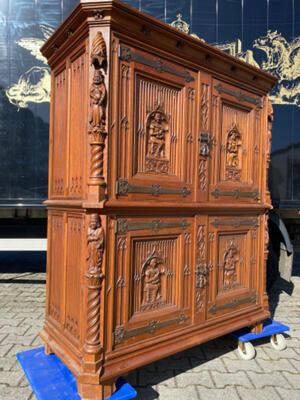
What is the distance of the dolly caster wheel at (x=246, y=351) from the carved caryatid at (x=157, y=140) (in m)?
1.94

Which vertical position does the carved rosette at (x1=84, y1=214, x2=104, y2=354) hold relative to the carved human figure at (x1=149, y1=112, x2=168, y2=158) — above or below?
below

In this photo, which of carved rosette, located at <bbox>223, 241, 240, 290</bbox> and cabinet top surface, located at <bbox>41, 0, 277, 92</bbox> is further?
carved rosette, located at <bbox>223, 241, 240, 290</bbox>

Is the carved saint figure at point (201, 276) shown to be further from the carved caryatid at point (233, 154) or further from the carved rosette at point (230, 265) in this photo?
the carved caryatid at point (233, 154)

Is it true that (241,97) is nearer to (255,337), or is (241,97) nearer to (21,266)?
(255,337)

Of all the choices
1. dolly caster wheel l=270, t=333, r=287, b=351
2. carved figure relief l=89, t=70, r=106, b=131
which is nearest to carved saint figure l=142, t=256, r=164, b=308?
carved figure relief l=89, t=70, r=106, b=131

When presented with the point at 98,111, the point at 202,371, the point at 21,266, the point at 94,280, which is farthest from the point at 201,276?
the point at 21,266

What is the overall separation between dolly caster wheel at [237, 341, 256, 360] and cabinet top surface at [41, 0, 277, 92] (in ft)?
8.70

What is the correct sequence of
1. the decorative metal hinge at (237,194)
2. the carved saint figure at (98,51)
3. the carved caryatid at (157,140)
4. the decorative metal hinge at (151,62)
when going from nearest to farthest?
the carved saint figure at (98,51) < the decorative metal hinge at (151,62) < the carved caryatid at (157,140) < the decorative metal hinge at (237,194)

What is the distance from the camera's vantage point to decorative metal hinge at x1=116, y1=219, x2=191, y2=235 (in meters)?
2.26

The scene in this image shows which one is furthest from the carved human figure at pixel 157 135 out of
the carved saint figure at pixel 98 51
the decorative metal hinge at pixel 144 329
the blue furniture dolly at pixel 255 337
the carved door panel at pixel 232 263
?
the blue furniture dolly at pixel 255 337

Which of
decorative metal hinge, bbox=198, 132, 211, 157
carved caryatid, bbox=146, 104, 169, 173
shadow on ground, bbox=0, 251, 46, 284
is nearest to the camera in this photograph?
carved caryatid, bbox=146, 104, 169, 173

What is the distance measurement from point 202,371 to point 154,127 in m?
2.19

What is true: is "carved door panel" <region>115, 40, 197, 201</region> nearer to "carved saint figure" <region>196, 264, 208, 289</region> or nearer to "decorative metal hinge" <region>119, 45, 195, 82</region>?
"decorative metal hinge" <region>119, 45, 195, 82</region>

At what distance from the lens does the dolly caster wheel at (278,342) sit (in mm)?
3275
